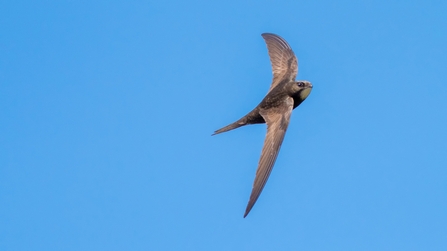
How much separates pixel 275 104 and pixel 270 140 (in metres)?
1.46

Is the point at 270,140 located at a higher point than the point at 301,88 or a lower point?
lower

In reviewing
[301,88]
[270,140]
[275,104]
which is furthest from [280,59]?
[270,140]

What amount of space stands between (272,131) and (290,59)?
3.60 meters

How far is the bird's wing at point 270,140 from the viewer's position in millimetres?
13962

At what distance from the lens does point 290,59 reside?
62.2ft

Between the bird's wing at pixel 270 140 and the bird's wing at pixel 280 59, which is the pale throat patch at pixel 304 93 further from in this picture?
the bird's wing at pixel 280 59

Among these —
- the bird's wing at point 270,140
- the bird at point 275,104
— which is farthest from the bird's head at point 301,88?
the bird's wing at point 270,140

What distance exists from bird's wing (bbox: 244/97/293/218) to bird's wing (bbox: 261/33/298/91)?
1606mm

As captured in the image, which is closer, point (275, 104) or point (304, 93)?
point (275, 104)

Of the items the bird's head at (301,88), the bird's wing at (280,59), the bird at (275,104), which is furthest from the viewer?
the bird's wing at (280,59)

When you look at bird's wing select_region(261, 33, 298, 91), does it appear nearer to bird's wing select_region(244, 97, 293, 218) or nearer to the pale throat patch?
the pale throat patch

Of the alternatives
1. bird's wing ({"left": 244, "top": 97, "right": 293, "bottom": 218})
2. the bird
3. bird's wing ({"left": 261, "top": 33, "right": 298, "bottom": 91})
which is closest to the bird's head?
the bird

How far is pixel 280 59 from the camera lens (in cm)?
1908

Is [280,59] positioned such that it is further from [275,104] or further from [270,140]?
[270,140]
